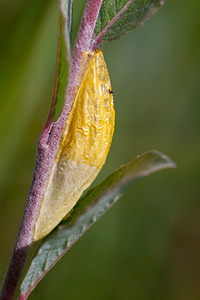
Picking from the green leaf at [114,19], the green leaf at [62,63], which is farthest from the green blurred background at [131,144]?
the green leaf at [62,63]

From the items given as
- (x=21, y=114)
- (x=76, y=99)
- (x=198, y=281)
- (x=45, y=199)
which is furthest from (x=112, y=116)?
(x=198, y=281)

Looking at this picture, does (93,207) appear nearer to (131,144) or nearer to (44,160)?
(44,160)

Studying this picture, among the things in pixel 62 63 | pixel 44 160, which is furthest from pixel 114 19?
pixel 44 160

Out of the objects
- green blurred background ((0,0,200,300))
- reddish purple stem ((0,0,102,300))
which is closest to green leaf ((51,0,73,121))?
reddish purple stem ((0,0,102,300))

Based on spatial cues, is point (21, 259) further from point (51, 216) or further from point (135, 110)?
point (135, 110)

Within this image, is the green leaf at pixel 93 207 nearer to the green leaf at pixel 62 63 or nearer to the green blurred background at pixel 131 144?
the green leaf at pixel 62 63

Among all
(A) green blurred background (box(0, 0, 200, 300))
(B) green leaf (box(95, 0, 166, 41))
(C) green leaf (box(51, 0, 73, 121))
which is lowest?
(A) green blurred background (box(0, 0, 200, 300))

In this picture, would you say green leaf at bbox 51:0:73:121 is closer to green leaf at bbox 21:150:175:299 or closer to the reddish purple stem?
the reddish purple stem
